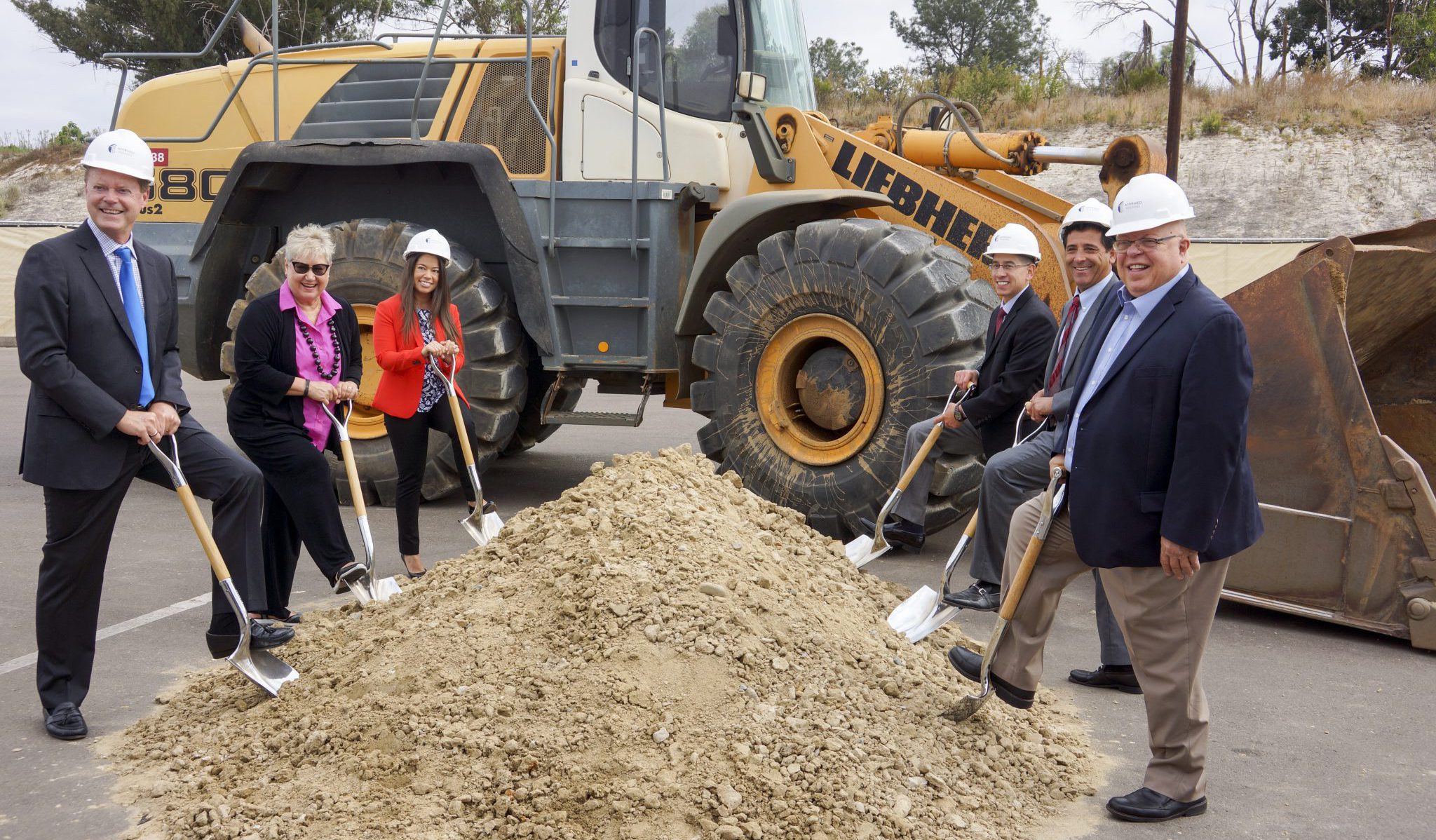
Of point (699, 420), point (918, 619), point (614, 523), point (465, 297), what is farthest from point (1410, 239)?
point (699, 420)

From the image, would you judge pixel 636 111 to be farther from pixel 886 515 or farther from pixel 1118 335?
pixel 1118 335

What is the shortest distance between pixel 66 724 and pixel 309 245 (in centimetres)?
215

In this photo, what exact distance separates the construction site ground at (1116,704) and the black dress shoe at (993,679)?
0.74 ft

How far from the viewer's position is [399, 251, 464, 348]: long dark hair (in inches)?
246

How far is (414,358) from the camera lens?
6.16 m

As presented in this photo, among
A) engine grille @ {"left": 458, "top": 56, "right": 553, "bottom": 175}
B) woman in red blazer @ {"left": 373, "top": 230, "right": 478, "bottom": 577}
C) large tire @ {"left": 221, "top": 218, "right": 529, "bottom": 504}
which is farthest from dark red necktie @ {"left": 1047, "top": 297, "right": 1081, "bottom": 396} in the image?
engine grille @ {"left": 458, "top": 56, "right": 553, "bottom": 175}

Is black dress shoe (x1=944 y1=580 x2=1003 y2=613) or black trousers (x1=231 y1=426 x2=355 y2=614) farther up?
black trousers (x1=231 y1=426 x2=355 y2=614)

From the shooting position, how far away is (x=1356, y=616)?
567cm

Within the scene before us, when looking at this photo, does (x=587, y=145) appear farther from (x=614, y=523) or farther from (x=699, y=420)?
(x=699, y=420)

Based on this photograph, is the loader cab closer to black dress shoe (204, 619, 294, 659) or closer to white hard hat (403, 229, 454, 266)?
white hard hat (403, 229, 454, 266)

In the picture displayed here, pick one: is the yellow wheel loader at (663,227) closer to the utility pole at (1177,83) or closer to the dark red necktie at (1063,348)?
the dark red necktie at (1063,348)

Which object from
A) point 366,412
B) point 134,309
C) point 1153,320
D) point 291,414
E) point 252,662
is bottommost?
point 252,662

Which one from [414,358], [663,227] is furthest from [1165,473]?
[663,227]

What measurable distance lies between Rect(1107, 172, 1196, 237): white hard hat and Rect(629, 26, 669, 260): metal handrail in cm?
437
